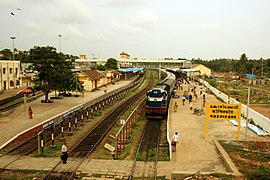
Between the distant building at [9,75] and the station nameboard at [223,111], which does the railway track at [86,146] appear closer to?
the station nameboard at [223,111]

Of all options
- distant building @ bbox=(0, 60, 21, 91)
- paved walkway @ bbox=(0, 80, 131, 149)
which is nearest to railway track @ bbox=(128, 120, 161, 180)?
paved walkway @ bbox=(0, 80, 131, 149)

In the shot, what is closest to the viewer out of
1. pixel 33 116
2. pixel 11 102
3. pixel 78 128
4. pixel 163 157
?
pixel 163 157

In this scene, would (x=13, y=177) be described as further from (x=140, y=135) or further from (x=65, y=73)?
(x=65, y=73)

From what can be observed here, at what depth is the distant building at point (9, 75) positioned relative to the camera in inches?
1774

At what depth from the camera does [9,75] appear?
156ft

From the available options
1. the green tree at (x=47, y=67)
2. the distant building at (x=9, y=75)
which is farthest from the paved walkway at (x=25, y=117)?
the distant building at (x=9, y=75)

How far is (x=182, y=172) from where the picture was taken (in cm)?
1166

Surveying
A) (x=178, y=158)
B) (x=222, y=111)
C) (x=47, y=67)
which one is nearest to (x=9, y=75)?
(x=47, y=67)

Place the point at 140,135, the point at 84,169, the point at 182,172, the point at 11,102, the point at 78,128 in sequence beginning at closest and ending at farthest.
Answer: the point at 182,172, the point at 84,169, the point at 140,135, the point at 78,128, the point at 11,102

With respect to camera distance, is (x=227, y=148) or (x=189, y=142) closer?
(x=227, y=148)

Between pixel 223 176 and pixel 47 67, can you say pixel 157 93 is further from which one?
pixel 47 67

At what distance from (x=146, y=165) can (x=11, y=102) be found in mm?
26610

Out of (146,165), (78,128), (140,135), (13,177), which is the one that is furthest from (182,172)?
(78,128)

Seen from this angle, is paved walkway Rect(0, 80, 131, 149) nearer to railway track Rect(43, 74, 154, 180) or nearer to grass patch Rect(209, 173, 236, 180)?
railway track Rect(43, 74, 154, 180)
